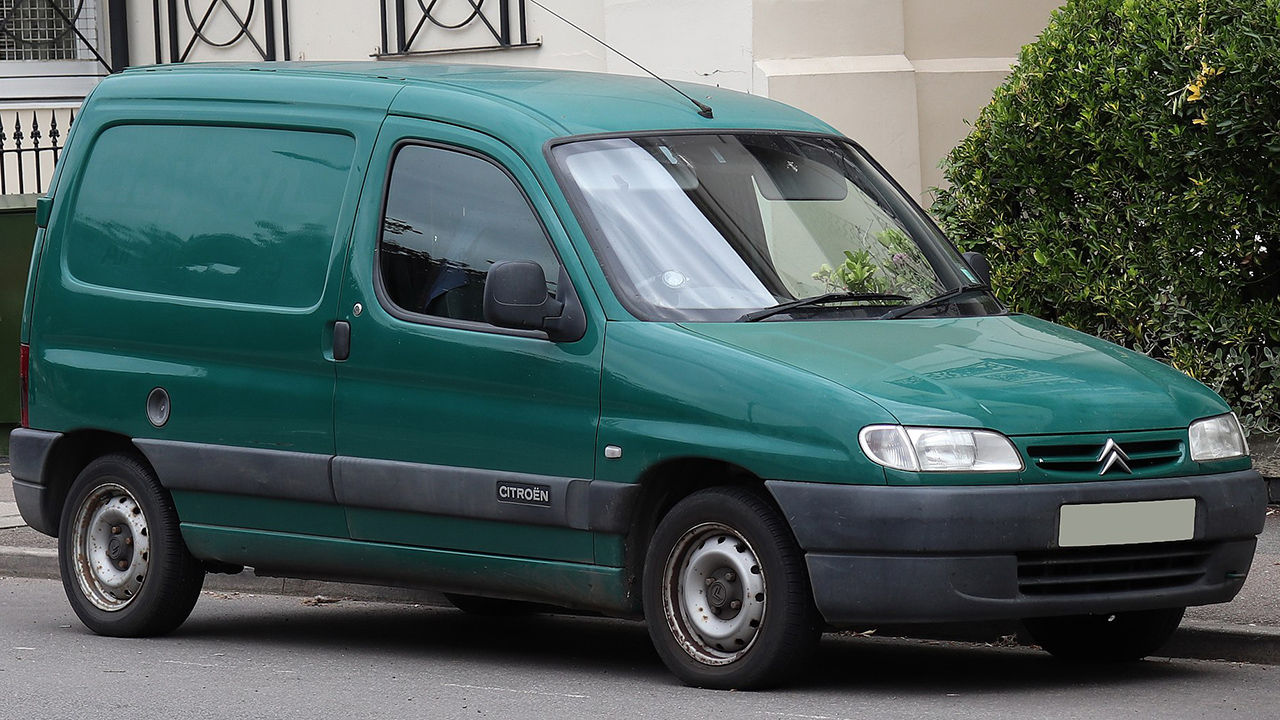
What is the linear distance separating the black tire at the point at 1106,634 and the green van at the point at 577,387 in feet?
0.05

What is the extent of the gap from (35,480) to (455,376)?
2.29 metres

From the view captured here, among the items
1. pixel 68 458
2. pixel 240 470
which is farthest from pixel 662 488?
pixel 68 458

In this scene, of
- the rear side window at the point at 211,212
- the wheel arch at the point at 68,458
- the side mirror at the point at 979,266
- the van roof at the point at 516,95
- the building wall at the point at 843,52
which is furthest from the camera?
the building wall at the point at 843,52

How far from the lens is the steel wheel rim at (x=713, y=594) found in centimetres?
631

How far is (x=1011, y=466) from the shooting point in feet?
19.8

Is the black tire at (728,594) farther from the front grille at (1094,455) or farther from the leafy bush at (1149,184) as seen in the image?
the leafy bush at (1149,184)

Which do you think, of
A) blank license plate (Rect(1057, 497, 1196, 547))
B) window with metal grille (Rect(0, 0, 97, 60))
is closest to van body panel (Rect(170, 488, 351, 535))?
blank license plate (Rect(1057, 497, 1196, 547))

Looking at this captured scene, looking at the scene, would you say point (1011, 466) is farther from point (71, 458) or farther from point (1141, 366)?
point (71, 458)

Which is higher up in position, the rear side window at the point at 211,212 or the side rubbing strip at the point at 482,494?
the rear side window at the point at 211,212

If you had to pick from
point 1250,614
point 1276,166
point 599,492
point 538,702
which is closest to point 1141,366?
point 1250,614

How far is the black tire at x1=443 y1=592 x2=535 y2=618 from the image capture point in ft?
28.8

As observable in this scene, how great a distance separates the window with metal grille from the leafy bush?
11.3m

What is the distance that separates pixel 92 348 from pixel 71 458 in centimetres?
52

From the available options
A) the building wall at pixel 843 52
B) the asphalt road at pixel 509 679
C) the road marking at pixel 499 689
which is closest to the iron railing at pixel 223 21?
the building wall at pixel 843 52
